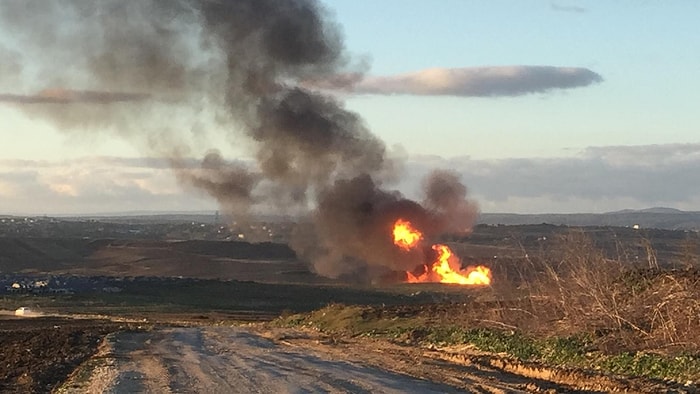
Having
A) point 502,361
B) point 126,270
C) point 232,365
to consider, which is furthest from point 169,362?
point 126,270

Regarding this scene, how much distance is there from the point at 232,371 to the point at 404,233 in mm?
52950

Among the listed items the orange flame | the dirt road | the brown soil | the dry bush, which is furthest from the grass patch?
the orange flame

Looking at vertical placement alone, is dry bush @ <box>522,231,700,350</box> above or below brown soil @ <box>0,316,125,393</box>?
above

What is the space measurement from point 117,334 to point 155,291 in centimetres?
4346

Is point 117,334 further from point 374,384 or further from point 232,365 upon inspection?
point 374,384

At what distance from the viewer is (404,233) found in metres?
77.1

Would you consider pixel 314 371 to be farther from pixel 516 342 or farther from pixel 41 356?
pixel 41 356

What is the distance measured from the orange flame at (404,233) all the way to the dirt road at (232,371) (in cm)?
4287

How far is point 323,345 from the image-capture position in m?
33.0

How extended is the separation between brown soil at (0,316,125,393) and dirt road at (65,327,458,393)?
97 centimetres

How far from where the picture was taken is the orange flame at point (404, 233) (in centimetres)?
7688

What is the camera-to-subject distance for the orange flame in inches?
3027

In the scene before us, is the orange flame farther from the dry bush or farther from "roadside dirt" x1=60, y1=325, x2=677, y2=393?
the dry bush

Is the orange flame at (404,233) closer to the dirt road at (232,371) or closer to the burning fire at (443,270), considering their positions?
the burning fire at (443,270)
